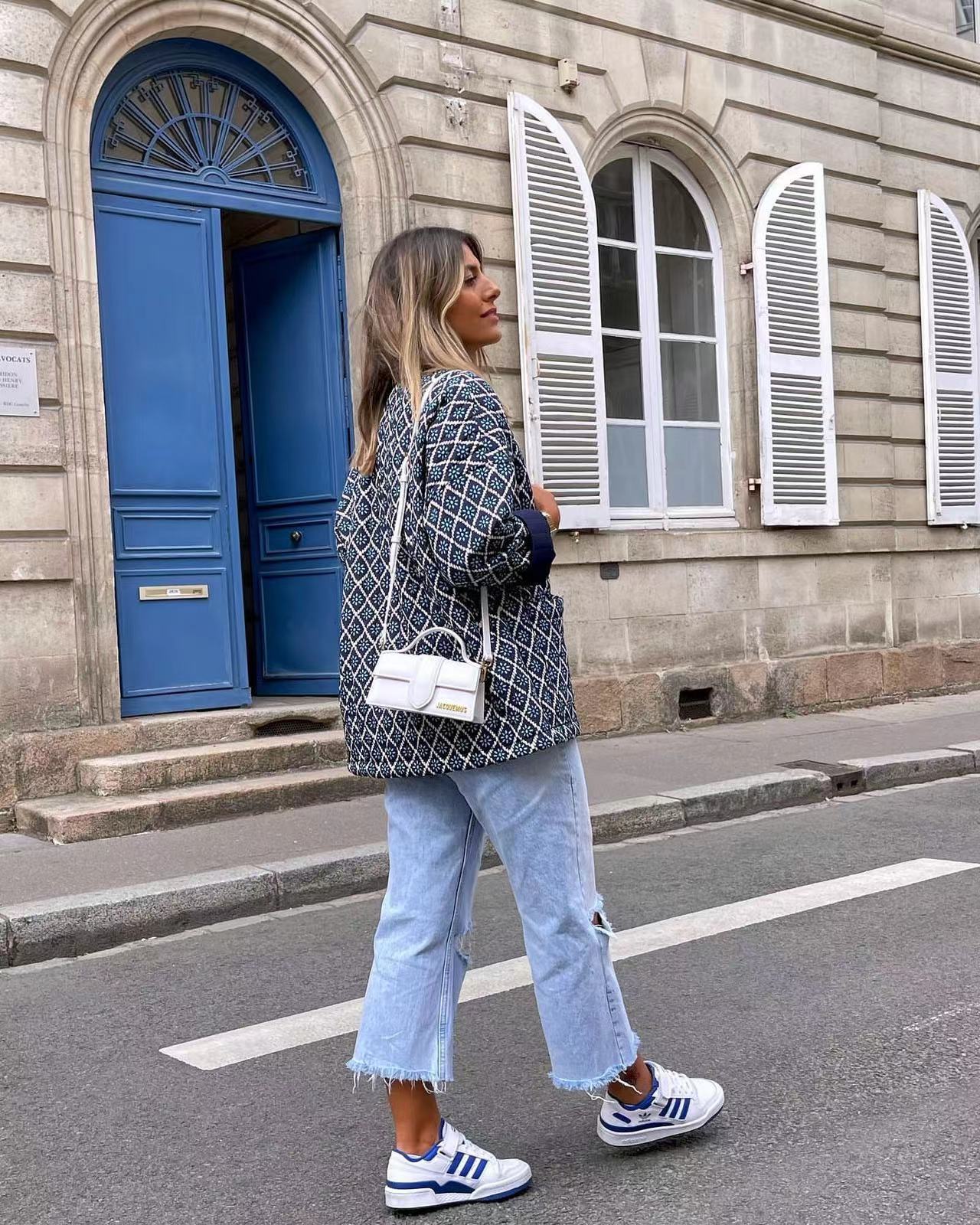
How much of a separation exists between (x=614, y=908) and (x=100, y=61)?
542 centimetres

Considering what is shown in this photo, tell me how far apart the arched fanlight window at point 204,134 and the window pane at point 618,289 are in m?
2.43

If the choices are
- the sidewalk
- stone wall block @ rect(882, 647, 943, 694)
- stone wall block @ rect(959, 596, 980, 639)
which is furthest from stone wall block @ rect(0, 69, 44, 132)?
stone wall block @ rect(959, 596, 980, 639)

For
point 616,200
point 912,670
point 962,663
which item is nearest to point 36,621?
point 616,200

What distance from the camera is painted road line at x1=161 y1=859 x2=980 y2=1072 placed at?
12.9 ft

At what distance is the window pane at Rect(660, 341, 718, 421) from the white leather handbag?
8.20 m

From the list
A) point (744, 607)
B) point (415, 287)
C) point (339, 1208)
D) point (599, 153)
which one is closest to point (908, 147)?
point (599, 153)

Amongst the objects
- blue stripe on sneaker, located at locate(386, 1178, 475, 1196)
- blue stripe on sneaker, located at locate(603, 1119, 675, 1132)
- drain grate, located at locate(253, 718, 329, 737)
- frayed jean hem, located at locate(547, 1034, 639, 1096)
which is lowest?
blue stripe on sneaker, located at locate(386, 1178, 475, 1196)

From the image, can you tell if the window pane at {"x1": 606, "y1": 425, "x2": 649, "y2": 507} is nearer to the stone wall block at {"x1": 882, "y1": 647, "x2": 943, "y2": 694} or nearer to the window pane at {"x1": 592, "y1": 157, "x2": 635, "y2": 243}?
the window pane at {"x1": 592, "y1": 157, "x2": 635, "y2": 243}

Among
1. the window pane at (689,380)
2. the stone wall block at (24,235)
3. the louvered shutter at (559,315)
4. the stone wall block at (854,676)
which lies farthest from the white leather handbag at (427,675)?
the stone wall block at (854,676)

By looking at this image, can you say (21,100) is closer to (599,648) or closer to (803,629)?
(599,648)

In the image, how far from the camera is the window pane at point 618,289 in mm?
10352

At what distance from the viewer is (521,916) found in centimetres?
283

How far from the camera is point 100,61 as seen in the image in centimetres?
780

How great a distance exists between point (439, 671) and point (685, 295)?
877 cm
